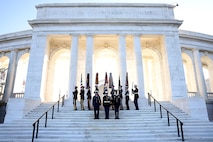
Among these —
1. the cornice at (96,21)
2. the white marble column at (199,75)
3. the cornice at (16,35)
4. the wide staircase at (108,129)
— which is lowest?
the wide staircase at (108,129)

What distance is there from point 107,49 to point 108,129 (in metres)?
14.4

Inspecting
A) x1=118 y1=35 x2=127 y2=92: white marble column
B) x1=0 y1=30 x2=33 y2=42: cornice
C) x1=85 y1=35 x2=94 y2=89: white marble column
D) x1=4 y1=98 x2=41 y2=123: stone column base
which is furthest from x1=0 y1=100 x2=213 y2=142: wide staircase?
x1=0 y1=30 x2=33 y2=42: cornice

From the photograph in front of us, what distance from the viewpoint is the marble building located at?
18.2m

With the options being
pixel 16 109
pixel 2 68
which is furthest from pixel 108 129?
pixel 2 68

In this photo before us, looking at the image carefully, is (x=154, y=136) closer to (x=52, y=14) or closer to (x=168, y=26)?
(x=168, y=26)

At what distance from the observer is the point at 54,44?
22.2m

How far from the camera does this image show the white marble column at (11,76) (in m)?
22.0

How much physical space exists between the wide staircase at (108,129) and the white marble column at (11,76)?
11598 mm

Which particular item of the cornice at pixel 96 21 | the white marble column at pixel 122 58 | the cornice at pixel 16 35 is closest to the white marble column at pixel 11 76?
the cornice at pixel 16 35

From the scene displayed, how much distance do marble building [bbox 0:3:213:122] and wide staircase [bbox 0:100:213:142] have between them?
4.88 m

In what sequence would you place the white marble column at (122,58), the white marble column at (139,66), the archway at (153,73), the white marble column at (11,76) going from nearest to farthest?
the white marble column at (139,66)
the white marble column at (122,58)
the white marble column at (11,76)
the archway at (153,73)

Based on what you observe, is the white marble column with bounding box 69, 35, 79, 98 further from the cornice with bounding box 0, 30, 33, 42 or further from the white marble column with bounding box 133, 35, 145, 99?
the cornice with bounding box 0, 30, 33, 42

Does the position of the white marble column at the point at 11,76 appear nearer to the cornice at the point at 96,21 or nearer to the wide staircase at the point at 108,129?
the cornice at the point at 96,21

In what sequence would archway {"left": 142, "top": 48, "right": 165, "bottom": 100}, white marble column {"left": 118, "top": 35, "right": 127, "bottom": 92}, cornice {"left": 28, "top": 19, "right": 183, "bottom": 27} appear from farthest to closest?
archway {"left": 142, "top": 48, "right": 165, "bottom": 100} < cornice {"left": 28, "top": 19, "right": 183, "bottom": 27} < white marble column {"left": 118, "top": 35, "right": 127, "bottom": 92}
